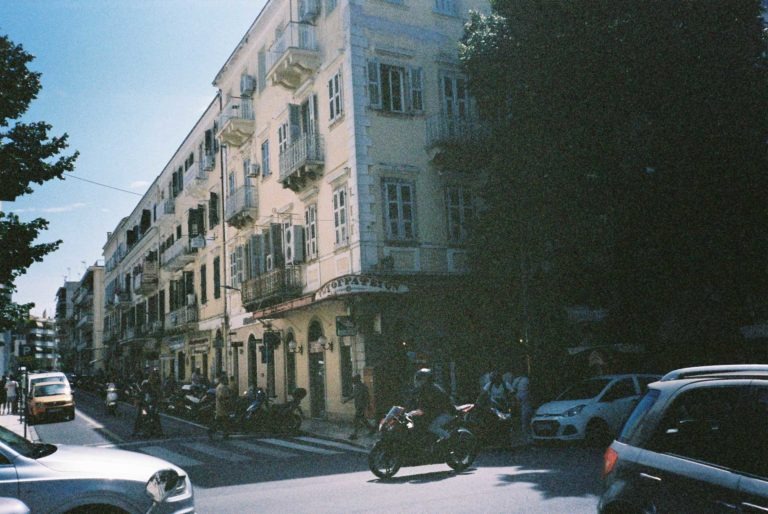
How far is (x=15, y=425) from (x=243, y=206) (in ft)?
37.9

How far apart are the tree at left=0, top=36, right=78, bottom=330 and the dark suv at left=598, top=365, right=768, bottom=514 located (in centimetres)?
1497

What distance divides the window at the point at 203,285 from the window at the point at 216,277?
178cm

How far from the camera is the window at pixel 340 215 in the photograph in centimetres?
2070

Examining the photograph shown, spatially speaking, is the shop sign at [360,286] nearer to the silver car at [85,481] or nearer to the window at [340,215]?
the window at [340,215]

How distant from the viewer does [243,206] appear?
28.2m

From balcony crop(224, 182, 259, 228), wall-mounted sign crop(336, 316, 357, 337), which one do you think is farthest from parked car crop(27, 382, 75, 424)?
wall-mounted sign crop(336, 316, 357, 337)

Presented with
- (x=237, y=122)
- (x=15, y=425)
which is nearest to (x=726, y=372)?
(x=15, y=425)

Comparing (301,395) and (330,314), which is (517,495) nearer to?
(301,395)

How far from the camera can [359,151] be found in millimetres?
20141

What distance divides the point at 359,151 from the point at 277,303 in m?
7.07

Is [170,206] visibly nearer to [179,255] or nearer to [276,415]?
[179,255]

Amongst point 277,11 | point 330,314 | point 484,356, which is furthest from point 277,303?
point 277,11

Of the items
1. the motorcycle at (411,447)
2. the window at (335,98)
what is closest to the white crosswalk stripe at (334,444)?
the motorcycle at (411,447)

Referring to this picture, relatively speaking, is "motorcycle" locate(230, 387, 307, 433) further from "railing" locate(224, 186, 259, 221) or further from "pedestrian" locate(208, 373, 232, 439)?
Answer: "railing" locate(224, 186, 259, 221)
